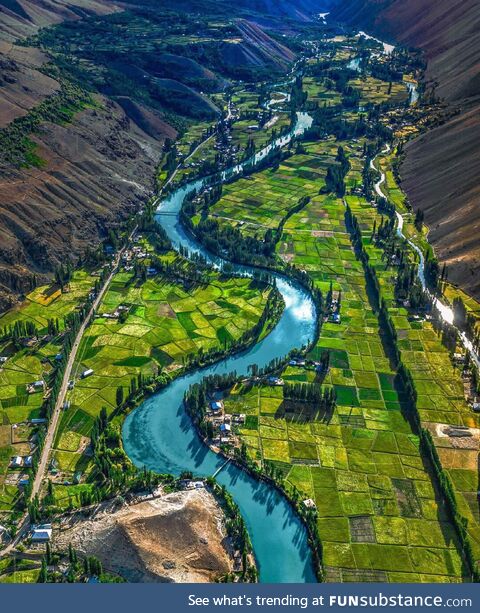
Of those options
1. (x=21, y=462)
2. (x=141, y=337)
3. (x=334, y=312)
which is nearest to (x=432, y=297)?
(x=334, y=312)

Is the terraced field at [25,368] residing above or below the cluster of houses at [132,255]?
below

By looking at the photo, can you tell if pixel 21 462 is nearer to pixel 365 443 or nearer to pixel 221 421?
pixel 221 421

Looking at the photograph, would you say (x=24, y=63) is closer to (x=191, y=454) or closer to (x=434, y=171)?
(x=434, y=171)

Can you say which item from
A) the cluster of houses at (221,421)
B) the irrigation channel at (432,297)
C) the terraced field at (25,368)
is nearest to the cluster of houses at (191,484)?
the cluster of houses at (221,421)

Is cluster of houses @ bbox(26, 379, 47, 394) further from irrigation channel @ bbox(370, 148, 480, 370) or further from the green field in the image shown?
irrigation channel @ bbox(370, 148, 480, 370)

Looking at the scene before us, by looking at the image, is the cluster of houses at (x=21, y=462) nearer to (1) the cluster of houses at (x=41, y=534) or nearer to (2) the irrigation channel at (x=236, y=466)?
(1) the cluster of houses at (x=41, y=534)

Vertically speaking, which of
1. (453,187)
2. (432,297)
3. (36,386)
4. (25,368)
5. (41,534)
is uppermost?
(453,187)
